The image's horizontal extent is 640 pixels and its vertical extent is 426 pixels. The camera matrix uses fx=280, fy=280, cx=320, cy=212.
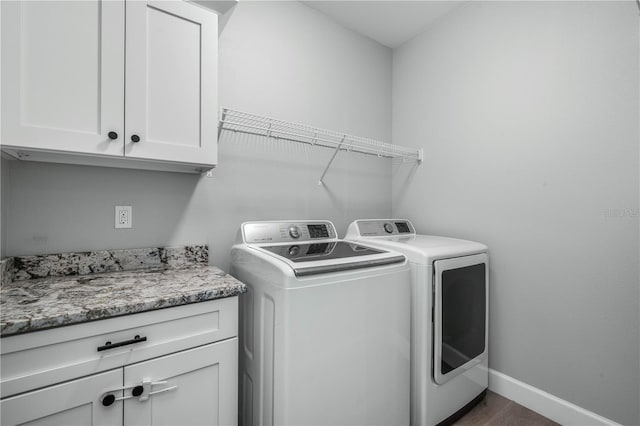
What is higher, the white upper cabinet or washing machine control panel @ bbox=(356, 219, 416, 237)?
the white upper cabinet

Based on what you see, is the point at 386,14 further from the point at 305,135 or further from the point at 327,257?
the point at 327,257

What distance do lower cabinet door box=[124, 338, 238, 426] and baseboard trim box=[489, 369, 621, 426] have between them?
1.69m

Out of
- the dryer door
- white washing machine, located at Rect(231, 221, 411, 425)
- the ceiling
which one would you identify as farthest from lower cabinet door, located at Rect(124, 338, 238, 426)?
the ceiling

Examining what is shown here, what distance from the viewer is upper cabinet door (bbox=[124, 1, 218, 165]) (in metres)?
1.15

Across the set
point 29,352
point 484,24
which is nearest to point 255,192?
point 29,352

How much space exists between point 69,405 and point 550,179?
237 cm

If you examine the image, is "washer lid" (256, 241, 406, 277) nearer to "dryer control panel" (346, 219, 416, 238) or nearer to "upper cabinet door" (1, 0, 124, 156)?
"dryer control panel" (346, 219, 416, 238)

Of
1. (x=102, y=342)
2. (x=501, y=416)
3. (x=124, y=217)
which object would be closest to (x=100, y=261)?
(x=124, y=217)

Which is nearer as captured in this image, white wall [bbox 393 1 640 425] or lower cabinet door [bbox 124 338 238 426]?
lower cabinet door [bbox 124 338 238 426]

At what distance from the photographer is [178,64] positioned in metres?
1.25

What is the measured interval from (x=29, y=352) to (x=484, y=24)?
2843mm

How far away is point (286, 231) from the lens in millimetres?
1744

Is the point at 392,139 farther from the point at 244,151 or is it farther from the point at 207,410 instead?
the point at 207,410

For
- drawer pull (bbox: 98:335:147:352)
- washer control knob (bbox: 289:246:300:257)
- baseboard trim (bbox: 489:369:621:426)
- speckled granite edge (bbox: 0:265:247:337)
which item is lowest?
baseboard trim (bbox: 489:369:621:426)
